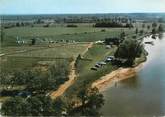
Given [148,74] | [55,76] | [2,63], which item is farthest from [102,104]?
[2,63]

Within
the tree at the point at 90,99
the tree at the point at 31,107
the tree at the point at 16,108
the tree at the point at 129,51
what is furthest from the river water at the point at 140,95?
the tree at the point at 16,108

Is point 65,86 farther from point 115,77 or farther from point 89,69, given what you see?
point 89,69

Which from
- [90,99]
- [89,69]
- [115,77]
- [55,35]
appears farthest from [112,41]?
[90,99]

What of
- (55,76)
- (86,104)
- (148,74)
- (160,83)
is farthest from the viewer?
(148,74)

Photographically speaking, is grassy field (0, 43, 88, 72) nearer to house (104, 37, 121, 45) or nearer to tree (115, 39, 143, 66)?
tree (115, 39, 143, 66)

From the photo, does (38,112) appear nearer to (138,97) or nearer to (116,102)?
(116,102)

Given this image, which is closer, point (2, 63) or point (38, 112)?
point (38, 112)
